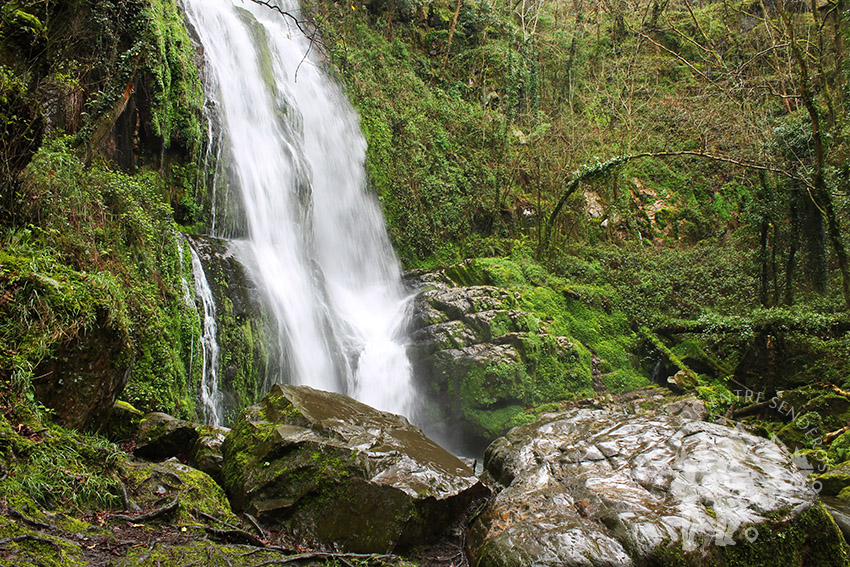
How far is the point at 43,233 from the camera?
4809mm

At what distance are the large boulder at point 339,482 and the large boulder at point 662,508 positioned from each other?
474 millimetres

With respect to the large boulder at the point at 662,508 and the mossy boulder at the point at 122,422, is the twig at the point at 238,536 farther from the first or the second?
the mossy boulder at the point at 122,422

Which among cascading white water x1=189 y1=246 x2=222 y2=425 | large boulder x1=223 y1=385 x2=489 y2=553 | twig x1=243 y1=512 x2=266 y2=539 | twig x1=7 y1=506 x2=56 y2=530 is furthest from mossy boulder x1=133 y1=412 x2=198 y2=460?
twig x1=7 y1=506 x2=56 y2=530

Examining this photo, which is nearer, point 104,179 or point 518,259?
point 104,179

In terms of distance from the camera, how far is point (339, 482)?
405 centimetres

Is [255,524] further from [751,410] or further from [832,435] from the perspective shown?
[751,410]

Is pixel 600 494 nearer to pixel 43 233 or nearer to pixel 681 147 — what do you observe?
pixel 43 233

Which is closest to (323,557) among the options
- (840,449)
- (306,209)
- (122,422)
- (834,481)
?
(122,422)

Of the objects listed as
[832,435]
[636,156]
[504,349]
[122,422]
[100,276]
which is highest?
[636,156]

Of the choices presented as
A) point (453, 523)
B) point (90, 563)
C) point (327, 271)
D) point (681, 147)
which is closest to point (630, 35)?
point (681, 147)

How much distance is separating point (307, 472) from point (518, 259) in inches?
418

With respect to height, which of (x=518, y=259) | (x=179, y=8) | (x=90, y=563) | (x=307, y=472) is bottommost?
(x=307, y=472)

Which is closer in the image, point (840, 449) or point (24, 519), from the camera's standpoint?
point (24, 519)

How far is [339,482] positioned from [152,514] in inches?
56.1
